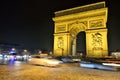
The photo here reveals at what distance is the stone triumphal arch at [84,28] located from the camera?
24.3 metres

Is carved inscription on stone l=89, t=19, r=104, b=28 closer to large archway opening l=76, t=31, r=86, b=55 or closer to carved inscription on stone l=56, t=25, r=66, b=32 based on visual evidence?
carved inscription on stone l=56, t=25, r=66, b=32

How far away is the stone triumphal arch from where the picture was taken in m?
24.3

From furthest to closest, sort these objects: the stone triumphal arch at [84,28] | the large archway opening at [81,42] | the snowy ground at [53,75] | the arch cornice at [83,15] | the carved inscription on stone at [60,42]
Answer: the large archway opening at [81,42]
the carved inscription on stone at [60,42]
the arch cornice at [83,15]
the stone triumphal arch at [84,28]
the snowy ground at [53,75]

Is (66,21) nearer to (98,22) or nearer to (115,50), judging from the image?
(98,22)

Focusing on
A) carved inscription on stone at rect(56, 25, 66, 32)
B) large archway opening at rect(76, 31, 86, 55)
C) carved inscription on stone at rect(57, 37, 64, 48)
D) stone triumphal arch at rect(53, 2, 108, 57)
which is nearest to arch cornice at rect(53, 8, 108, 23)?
stone triumphal arch at rect(53, 2, 108, 57)

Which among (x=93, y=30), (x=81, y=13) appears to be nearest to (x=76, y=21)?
(x=81, y=13)

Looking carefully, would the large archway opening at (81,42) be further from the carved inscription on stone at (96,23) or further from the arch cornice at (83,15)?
the carved inscription on stone at (96,23)

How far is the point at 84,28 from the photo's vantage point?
88.6ft

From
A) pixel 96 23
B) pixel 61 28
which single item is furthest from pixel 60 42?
pixel 96 23

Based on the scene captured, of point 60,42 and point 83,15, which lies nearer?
point 83,15

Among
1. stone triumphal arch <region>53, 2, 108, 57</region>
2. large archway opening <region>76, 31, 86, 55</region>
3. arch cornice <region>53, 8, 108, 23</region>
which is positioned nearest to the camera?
stone triumphal arch <region>53, 2, 108, 57</region>

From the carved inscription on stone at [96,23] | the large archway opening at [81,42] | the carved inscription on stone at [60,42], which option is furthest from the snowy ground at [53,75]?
the large archway opening at [81,42]

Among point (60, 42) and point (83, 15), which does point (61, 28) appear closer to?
point (60, 42)

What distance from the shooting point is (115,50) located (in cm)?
2897
